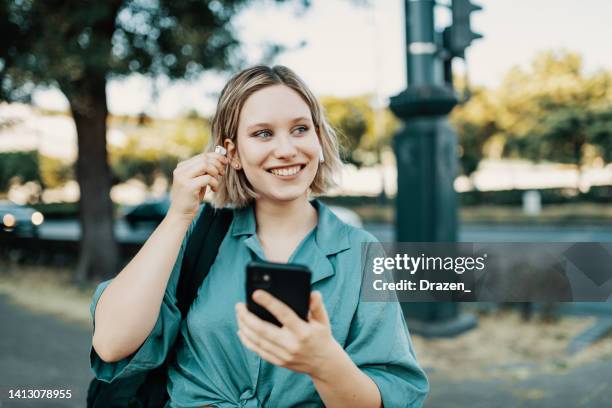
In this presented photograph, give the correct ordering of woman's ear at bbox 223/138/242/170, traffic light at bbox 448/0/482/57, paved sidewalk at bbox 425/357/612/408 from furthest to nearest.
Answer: traffic light at bbox 448/0/482/57
paved sidewalk at bbox 425/357/612/408
woman's ear at bbox 223/138/242/170

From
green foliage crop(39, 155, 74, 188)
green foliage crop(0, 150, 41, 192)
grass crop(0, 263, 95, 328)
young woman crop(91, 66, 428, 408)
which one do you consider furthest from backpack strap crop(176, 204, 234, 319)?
green foliage crop(39, 155, 74, 188)

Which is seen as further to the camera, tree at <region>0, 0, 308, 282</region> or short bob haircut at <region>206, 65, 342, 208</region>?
tree at <region>0, 0, 308, 282</region>

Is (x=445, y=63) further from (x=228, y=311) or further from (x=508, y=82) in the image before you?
(x=508, y=82)

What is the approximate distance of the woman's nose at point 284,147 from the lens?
148 cm

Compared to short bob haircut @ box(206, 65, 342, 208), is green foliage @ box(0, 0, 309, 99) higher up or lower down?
higher up

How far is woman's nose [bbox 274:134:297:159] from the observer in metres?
1.48

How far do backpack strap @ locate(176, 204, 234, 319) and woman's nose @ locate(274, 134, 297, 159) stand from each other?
0.32 meters

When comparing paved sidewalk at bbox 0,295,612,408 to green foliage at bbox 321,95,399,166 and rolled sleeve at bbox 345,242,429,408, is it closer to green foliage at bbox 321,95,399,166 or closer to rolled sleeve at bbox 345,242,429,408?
rolled sleeve at bbox 345,242,429,408

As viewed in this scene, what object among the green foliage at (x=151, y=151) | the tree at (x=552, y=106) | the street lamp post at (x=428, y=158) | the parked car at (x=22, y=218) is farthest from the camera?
the green foliage at (x=151, y=151)

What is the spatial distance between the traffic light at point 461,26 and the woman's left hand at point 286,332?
415cm

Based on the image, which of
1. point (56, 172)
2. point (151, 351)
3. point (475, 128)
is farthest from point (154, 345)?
point (56, 172)

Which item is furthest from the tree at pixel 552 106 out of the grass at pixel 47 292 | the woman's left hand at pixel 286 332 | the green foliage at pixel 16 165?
the green foliage at pixel 16 165

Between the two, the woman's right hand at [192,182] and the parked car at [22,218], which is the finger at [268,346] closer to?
the woman's right hand at [192,182]

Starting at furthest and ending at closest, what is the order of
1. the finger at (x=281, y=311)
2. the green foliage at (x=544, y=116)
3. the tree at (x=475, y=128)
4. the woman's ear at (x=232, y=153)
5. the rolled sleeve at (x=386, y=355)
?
the tree at (x=475, y=128)
the green foliage at (x=544, y=116)
the woman's ear at (x=232, y=153)
the rolled sleeve at (x=386, y=355)
the finger at (x=281, y=311)
